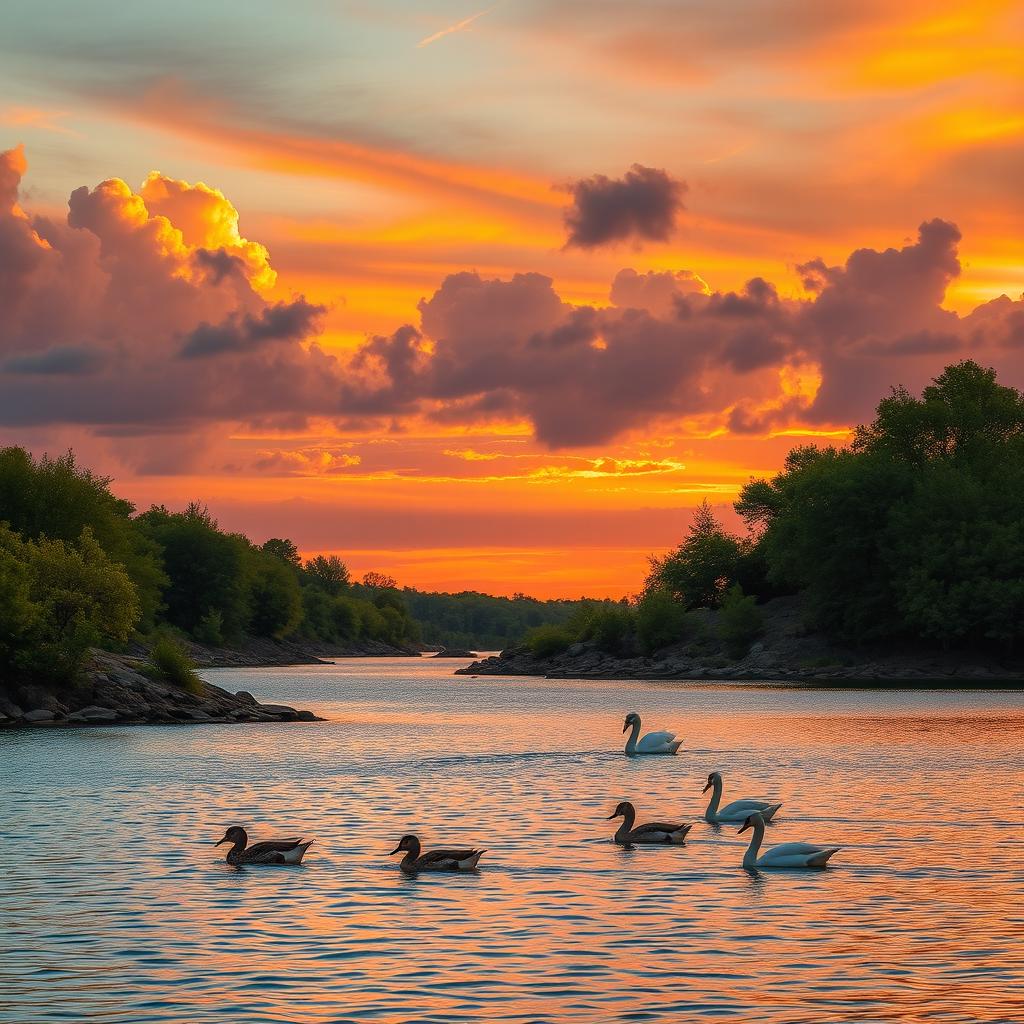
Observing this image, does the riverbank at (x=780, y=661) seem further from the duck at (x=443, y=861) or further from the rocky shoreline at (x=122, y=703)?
the duck at (x=443, y=861)

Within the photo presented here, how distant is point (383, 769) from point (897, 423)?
105 metres

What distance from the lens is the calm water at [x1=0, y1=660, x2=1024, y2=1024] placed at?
17.5m

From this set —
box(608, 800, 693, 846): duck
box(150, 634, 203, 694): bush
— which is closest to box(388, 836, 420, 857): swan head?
box(608, 800, 693, 846): duck

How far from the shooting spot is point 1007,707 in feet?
279

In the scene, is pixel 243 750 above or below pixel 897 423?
below

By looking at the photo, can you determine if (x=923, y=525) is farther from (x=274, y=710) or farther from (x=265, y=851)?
(x=265, y=851)

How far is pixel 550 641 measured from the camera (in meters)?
182

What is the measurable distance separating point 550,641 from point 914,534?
198 ft

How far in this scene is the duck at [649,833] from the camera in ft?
98.4

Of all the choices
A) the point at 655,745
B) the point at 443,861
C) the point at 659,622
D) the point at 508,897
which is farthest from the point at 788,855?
the point at 659,622

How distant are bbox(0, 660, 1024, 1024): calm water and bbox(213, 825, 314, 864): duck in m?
0.37

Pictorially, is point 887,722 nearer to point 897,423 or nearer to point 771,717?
point 771,717

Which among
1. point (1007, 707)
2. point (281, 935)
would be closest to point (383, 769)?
point (281, 935)

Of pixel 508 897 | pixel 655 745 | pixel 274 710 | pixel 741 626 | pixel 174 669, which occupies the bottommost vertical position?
pixel 274 710
